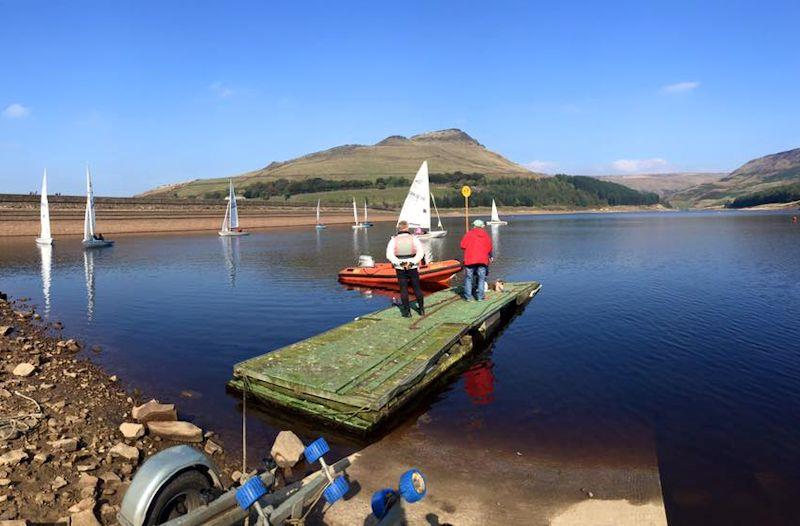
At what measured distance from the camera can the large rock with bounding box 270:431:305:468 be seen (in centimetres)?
831

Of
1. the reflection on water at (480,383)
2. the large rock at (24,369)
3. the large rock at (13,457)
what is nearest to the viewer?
the large rock at (13,457)

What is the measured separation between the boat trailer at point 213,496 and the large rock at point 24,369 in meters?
7.33

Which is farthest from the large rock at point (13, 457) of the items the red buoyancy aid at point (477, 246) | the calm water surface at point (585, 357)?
the red buoyancy aid at point (477, 246)

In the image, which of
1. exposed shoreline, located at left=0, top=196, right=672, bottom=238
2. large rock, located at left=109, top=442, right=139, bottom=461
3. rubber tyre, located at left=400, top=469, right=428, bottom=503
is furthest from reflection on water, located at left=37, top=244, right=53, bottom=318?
rubber tyre, located at left=400, top=469, right=428, bottom=503

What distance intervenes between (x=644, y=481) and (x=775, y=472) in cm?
222

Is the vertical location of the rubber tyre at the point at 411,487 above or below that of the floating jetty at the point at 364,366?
above

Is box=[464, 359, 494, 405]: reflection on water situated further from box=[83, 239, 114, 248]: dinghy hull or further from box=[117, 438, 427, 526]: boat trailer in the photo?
box=[83, 239, 114, 248]: dinghy hull

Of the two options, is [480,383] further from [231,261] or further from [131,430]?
[231,261]

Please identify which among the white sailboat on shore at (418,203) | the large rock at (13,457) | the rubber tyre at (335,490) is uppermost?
the white sailboat on shore at (418,203)

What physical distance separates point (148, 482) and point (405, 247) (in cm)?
1022

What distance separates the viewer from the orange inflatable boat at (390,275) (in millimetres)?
25781

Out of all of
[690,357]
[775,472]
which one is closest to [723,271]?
[690,357]

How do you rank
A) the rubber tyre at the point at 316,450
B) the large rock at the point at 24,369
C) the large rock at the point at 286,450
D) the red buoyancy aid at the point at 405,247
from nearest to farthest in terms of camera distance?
the rubber tyre at the point at 316,450, the large rock at the point at 286,450, the large rock at the point at 24,369, the red buoyancy aid at the point at 405,247

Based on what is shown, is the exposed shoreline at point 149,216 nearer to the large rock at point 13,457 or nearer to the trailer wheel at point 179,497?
the large rock at point 13,457
